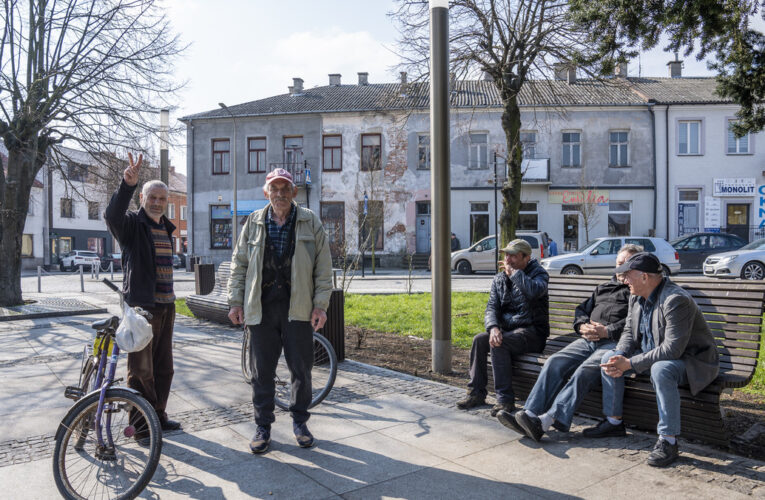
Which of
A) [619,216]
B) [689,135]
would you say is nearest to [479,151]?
[619,216]

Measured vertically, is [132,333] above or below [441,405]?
above

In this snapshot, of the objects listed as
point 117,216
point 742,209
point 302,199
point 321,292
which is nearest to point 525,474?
point 321,292

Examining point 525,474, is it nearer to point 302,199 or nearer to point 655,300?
point 655,300

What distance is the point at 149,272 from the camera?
4516mm

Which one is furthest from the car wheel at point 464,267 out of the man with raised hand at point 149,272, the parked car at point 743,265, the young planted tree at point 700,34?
the man with raised hand at point 149,272

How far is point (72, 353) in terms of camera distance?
784 cm

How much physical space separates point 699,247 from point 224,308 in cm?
2015

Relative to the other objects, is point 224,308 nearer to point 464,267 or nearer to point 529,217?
point 464,267

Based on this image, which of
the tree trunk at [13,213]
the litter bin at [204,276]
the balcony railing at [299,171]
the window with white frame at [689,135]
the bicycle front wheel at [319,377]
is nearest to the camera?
the bicycle front wheel at [319,377]

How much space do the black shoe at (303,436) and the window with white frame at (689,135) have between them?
103ft

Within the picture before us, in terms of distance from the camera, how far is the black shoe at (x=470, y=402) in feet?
17.0

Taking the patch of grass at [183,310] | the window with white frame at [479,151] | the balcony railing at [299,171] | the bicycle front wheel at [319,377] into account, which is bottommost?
the patch of grass at [183,310]

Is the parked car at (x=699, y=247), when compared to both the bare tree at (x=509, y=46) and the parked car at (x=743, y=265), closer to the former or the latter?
the parked car at (x=743, y=265)

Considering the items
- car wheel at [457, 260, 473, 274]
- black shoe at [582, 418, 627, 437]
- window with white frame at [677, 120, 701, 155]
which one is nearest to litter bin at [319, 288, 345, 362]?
black shoe at [582, 418, 627, 437]
